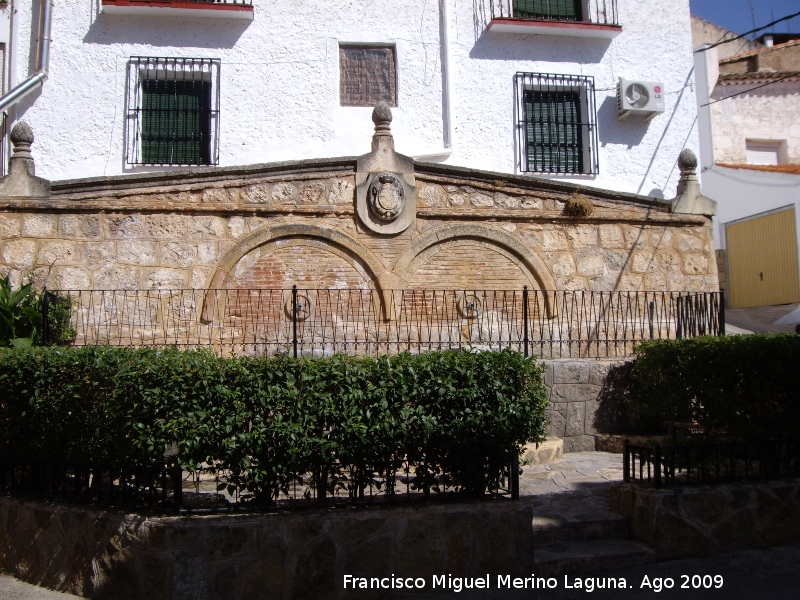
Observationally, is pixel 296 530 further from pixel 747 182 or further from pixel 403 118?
pixel 747 182

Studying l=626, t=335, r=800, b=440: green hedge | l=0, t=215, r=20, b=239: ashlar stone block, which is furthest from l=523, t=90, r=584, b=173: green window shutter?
l=0, t=215, r=20, b=239: ashlar stone block

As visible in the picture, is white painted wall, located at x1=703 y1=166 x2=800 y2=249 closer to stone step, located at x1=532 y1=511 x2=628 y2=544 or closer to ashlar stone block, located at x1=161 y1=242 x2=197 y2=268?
stone step, located at x1=532 y1=511 x2=628 y2=544

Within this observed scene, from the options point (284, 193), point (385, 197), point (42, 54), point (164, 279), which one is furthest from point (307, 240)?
point (42, 54)

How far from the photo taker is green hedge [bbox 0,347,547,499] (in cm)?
517

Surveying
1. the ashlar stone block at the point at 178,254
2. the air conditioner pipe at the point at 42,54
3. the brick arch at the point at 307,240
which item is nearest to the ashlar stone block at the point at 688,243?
the brick arch at the point at 307,240

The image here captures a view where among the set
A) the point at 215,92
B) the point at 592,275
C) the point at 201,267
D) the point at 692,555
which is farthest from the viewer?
the point at 215,92

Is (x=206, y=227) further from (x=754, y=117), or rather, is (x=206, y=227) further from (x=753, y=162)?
(x=753, y=162)

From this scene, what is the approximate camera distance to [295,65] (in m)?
12.4

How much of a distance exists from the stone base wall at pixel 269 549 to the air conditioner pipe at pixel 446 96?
776cm

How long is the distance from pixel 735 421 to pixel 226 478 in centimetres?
420

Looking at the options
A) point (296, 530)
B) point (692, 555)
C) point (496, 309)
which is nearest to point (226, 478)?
point (296, 530)

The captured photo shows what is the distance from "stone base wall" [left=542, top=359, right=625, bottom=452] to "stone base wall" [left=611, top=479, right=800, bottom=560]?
2.85 metres

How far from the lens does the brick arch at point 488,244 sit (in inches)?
411

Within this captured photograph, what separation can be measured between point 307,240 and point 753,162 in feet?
41.2
